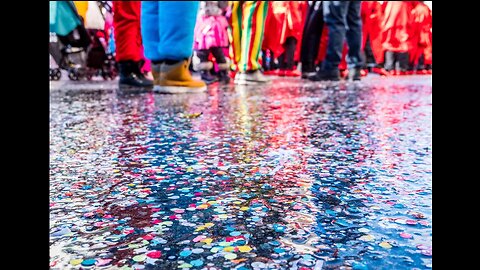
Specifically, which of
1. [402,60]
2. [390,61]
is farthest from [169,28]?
[402,60]

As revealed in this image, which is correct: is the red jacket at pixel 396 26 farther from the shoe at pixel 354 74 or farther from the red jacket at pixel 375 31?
the shoe at pixel 354 74

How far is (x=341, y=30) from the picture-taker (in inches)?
157

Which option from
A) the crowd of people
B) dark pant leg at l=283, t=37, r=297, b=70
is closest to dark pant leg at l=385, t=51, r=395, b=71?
the crowd of people

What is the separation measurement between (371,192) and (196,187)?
254mm

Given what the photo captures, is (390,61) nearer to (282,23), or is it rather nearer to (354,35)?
(282,23)

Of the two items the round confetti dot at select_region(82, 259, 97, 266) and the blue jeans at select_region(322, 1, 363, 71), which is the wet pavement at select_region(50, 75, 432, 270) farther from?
the blue jeans at select_region(322, 1, 363, 71)

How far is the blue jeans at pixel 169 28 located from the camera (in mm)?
2463

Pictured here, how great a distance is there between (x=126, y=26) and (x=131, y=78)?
0.40 m

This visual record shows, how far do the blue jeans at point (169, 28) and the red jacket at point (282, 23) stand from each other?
348cm

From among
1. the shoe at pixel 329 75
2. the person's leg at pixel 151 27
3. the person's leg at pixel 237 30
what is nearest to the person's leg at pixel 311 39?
the shoe at pixel 329 75

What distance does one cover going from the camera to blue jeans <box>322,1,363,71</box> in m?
3.96
